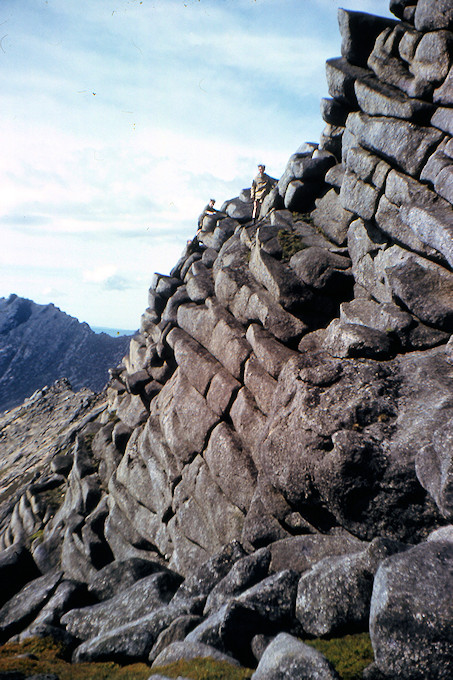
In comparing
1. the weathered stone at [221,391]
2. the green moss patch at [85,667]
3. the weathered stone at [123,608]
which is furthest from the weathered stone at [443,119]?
the weathered stone at [123,608]

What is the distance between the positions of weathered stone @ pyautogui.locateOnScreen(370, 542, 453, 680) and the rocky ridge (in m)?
0.05

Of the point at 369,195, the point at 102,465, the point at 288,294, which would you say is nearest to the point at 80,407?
the point at 102,465

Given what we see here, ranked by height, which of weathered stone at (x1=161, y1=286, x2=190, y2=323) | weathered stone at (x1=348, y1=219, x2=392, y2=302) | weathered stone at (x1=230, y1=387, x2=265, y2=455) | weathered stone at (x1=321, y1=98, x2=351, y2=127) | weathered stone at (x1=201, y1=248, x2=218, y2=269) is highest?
weathered stone at (x1=321, y1=98, x2=351, y2=127)

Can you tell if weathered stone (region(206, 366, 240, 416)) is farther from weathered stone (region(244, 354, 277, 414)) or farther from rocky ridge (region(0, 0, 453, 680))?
weathered stone (region(244, 354, 277, 414))

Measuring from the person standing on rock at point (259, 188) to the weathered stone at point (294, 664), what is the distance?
148ft

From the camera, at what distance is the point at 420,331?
23438 millimetres

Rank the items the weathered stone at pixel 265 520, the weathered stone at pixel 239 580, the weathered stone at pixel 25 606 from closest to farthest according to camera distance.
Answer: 1. the weathered stone at pixel 239 580
2. the weathered stone at pixel 265 520
3. the weathered stone at pixel 25 606

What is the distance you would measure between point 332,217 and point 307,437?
24.0 m

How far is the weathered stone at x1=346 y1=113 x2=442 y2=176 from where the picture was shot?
88.4ft

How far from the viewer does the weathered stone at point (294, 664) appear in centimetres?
1184

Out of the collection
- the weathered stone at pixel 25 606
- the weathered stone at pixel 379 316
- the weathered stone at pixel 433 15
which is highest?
the weathered stone at pixel 433 15

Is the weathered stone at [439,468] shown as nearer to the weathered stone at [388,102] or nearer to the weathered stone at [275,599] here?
the weathered stone at [275,599]

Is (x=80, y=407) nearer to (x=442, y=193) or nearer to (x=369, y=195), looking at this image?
(x=369, y=195)

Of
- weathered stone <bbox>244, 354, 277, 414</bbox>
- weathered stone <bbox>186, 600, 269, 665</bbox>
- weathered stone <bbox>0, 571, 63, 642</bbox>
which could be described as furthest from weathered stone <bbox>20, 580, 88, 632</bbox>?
weathered stone <bbox>244, 354, 277, 414</bbox>
